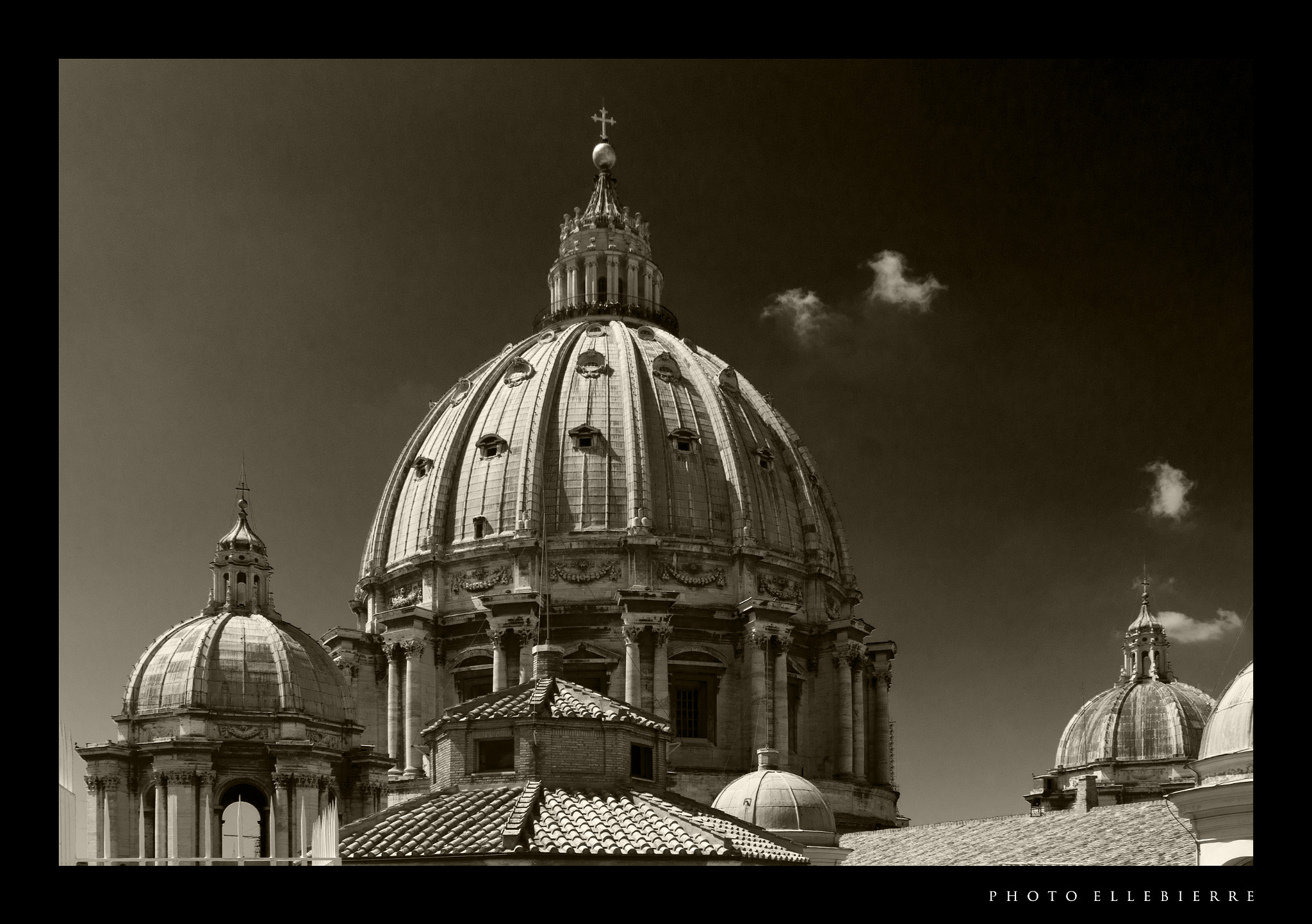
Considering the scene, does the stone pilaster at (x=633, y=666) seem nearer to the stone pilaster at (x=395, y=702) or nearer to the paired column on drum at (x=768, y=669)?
the paired column on drum at (x=768, y=669)

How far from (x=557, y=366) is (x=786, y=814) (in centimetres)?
2234

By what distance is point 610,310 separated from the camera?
5941 centimetres

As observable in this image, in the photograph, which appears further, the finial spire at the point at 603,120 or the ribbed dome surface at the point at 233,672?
the ribbed dome surface at the point at 233,672

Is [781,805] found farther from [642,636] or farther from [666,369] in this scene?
[666,369]

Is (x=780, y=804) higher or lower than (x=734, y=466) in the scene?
lower

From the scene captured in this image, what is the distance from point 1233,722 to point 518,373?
3997 cm

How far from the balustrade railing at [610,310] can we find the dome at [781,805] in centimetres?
2429

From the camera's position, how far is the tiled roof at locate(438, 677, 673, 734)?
2759 cm

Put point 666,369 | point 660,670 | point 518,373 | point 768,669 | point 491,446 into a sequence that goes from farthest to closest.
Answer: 1. point 518,373
2. point 666,369
3. point 491,446
4. point 768,669
5. point 660,670

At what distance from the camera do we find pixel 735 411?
55406 mm

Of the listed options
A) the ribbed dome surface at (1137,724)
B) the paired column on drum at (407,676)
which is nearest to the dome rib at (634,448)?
the paired column on drum at (407,676)

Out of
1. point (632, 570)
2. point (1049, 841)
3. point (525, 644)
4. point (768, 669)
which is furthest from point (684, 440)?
point (1049, 841)

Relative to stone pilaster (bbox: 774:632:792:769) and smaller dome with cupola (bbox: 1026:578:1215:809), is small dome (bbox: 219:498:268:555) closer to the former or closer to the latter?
stone pilaster (bbox: 774:632:792:769)

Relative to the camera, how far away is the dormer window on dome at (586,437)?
173ft
